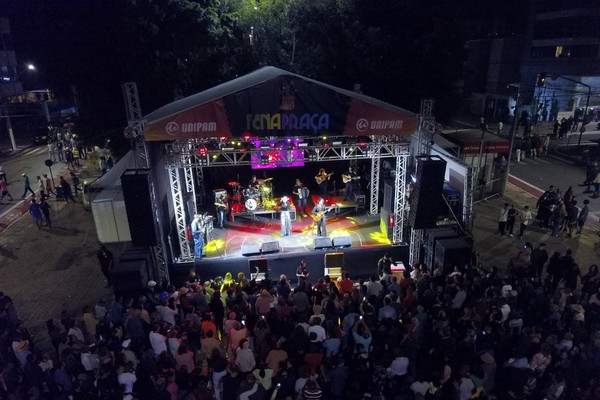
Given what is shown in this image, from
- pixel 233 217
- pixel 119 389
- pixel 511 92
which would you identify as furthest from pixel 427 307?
pixel 511 92

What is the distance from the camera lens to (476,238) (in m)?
14.6

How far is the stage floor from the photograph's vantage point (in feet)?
42.4

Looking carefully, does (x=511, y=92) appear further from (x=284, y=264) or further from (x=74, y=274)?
(x=74, y=274)

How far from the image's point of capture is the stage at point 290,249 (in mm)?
11969

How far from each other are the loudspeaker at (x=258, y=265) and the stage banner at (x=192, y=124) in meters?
3.68

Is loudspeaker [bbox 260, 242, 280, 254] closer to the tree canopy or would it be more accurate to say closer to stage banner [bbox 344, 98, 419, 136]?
stage banner [bbox 344, 98, 419, 136]

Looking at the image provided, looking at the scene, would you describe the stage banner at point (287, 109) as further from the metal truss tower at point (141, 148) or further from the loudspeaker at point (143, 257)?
the loudspeaker at point (143, 257)

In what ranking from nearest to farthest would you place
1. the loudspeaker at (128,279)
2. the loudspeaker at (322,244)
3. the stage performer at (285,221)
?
1. the loudspeaker at (128,279)
2. the loudspeaker at (322,244)
3. the stage performer at (285,221)

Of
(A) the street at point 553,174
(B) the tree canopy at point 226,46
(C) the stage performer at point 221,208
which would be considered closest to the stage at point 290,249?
(C) the stage performer at point 221,208

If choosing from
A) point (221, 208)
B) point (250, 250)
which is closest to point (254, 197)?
point (221, 208)

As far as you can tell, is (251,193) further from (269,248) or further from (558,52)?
(558,52)

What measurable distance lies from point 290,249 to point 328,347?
18.8 feet

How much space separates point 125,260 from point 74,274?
387 centimetres

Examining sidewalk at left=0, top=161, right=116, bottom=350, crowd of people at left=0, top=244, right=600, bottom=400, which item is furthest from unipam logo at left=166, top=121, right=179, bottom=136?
sidewalk at left=0, top=161, right=116, bottom=350
